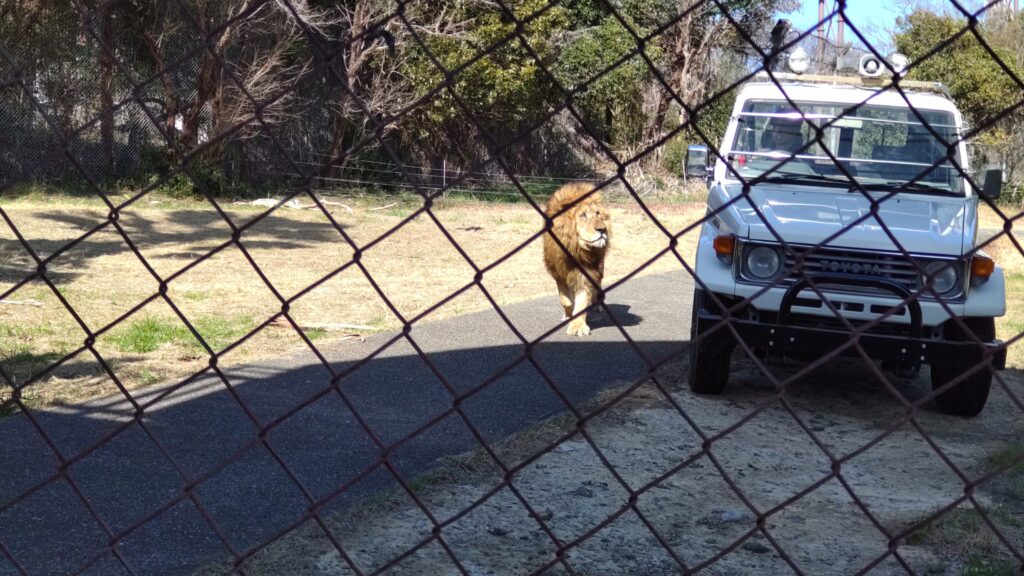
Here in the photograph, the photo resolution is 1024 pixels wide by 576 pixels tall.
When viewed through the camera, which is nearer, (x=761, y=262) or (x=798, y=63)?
(x=761, y=262)

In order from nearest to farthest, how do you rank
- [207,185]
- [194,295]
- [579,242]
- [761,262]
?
[761,262], [579,242], [194,295], [207,185]

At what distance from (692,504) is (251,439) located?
93.2 inches

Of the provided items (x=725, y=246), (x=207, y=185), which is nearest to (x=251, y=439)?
(x=725, y=246)

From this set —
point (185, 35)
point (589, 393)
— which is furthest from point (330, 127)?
point (589, 393)

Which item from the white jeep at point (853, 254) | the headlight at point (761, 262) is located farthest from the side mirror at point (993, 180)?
the headlight at point (761, 262)

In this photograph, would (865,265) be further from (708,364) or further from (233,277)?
(233,277)

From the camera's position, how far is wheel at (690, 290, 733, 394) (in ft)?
20.6

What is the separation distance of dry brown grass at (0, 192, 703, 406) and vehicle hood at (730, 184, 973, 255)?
78 centimetres

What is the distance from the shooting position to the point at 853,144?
6.61 meters

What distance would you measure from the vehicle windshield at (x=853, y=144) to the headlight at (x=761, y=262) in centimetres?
45

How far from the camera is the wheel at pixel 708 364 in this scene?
629 centimetres

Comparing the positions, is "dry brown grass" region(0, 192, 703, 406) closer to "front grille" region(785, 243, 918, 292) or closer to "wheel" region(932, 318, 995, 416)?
"front grille" region(785, 243, 918, 292)

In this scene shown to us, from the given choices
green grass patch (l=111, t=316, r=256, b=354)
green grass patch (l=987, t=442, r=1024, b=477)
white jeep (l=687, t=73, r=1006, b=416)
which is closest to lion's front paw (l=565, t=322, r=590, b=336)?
white jeep (l=687, t=73, r=1006, b=416)

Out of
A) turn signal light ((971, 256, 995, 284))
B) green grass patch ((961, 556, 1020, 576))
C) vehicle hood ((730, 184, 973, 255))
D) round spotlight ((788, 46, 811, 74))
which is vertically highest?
round spotlight ((788, 46, 811, 74))
